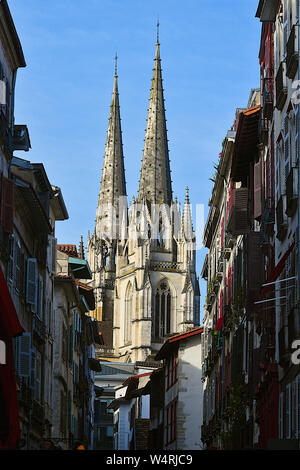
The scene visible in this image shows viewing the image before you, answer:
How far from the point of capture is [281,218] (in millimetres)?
23891

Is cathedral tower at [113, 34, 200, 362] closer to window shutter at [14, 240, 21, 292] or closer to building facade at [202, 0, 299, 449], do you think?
building facade at [202, 0, 299, 449]

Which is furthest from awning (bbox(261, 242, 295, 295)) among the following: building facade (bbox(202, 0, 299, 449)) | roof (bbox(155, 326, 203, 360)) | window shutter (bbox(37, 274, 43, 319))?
roof (bbox(155, 326, 203, 360))

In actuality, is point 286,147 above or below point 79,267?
below

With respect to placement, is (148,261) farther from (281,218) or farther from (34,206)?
(281,218)

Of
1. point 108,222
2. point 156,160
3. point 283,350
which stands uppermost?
point 156,160

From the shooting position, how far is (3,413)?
23656mm

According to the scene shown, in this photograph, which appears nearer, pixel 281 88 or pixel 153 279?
pixel 281 88

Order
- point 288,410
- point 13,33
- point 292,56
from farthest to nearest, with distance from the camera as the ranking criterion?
point 13,33, point 292,56, point 288,410

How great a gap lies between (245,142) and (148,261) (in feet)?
382

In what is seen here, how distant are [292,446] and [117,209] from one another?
146011 millimetres

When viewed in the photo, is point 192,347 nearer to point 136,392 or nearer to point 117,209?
point 136,392

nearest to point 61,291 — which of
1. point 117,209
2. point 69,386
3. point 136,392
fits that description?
point 69,386

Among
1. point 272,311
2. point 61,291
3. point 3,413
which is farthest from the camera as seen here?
point 61,291

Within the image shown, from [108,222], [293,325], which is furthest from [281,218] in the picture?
[108,222]
